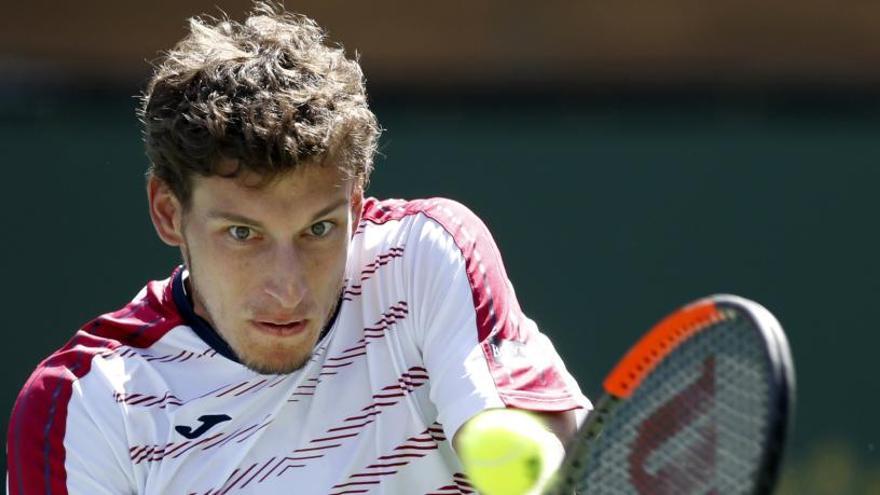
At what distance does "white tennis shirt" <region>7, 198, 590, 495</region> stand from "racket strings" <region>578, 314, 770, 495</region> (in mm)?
291

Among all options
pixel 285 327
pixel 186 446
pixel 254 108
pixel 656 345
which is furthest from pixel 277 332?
pixel 656 345

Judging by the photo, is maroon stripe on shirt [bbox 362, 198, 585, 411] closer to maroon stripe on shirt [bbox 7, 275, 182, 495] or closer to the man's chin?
the man's chin

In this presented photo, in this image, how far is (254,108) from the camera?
2479 mm

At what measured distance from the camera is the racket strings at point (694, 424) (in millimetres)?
1916

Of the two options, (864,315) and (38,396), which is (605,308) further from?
(38,396)

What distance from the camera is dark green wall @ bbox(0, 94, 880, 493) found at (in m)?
5.44

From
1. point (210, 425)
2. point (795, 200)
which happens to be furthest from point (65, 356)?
point (795, 200)

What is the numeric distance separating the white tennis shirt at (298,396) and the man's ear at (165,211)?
0.16 metres

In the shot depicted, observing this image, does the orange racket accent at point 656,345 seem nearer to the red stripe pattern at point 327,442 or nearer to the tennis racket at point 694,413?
the tennis racket at point 694,413

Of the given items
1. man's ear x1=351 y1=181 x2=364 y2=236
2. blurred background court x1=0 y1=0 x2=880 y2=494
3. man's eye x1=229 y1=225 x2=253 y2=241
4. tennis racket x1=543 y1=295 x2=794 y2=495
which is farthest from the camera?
blurred background court x1=0 y1=0 x2=880 y2=494

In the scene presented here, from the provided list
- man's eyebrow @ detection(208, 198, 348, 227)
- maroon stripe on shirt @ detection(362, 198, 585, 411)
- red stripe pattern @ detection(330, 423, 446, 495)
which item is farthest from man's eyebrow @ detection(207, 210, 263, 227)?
red stripe pattern @ detection(330, 423, 446, 495)

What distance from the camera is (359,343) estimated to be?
258 cm

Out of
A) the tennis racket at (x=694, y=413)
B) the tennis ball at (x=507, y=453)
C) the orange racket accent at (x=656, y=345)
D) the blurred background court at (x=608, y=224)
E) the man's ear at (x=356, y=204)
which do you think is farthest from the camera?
the blurred background court at (x=608, y=224)

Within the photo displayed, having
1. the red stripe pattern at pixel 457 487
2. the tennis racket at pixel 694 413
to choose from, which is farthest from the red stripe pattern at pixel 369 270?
the tennis racket at pixel 694 413
